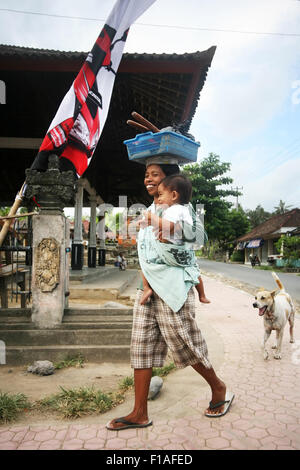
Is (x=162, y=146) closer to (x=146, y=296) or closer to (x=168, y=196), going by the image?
(x=168, y=196)

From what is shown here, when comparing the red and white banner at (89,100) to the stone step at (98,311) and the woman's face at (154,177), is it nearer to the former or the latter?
the stone step at (98,311)

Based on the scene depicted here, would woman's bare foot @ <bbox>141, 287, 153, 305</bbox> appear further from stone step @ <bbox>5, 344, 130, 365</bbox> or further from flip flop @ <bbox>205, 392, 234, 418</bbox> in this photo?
stone step @ <bbox>5, 344, 130, 365</bbox>

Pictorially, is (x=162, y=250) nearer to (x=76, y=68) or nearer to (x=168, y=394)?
(x=168, y=394)

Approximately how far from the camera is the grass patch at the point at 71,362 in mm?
3486

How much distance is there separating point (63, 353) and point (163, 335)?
187 centimetres

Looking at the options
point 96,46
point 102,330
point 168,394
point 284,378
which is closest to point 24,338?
point 102,330

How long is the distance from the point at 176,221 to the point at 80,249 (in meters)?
8.21

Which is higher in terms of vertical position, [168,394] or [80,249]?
[80,249]

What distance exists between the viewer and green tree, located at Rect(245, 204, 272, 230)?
59.4 metres

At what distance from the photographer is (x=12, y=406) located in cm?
246

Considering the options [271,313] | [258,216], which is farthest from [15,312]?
[258,216]

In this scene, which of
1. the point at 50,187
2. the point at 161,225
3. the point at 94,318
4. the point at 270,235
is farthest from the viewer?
the point at 270,235
